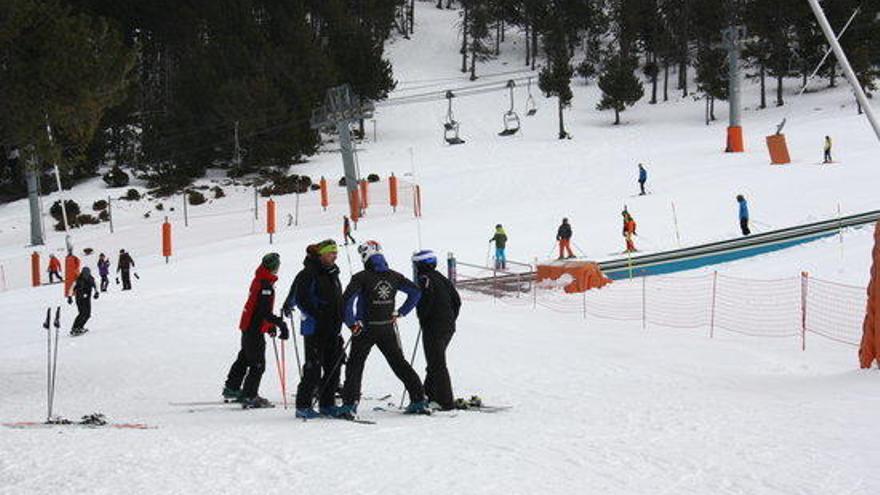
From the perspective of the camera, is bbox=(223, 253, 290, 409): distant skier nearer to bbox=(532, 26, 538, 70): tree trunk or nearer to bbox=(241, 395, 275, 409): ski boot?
bbox=(241, 395, 275, 409): ski boot

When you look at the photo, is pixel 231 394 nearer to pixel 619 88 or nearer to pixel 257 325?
pixel 257 325

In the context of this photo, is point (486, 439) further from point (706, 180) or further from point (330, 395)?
point (706, 180)

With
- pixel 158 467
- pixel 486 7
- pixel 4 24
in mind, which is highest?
pixel 486 7

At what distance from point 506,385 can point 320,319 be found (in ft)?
11.2

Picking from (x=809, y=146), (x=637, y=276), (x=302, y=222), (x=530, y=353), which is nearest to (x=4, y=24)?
(x=530, y=353)

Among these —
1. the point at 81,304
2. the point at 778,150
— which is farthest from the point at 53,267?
the point at 778,150

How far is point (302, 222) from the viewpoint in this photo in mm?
40938

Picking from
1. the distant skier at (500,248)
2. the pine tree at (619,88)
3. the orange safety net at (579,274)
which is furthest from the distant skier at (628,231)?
the pine tree at (619,88)

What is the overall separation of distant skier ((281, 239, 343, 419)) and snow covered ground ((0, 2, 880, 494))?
1.73ft

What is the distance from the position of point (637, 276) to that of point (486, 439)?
57.1 ft

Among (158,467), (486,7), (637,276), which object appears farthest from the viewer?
(486,7)

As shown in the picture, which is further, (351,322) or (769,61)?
(769,61)

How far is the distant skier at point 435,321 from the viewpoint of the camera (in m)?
9.23

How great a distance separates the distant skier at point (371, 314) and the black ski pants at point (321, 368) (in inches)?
11.6
